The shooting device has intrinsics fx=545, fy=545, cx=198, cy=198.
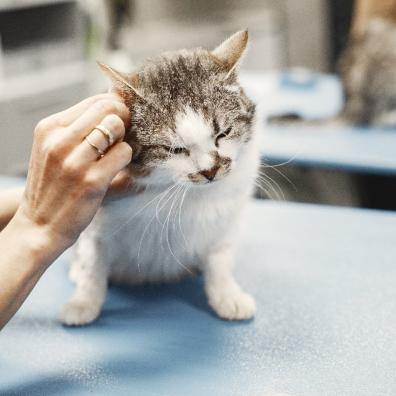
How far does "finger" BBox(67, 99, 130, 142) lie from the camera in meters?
0.72

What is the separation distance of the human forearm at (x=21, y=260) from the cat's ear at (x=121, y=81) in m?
0.26

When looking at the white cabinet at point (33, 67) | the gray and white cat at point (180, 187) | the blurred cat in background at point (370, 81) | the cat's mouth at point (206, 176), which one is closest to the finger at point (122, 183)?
the gray and white cat at point (180, 187)

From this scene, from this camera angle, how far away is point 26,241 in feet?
2.45

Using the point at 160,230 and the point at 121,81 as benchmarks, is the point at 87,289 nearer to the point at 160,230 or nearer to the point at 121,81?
the point at 160,230

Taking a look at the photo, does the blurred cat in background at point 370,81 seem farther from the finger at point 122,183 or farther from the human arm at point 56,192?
the human arm at point 56,192

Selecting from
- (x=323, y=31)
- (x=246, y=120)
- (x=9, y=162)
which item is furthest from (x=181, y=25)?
(x=246, y=120)

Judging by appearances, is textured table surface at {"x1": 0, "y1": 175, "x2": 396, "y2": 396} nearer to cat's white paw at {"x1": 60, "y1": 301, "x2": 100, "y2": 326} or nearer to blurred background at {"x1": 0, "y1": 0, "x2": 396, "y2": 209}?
cat's white paw at {"x1": 60, "y1": 301, "x2": 100, "y2": 326}

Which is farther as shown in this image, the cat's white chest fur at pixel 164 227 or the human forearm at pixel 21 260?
the cat's white chest fur at pixel 164 227

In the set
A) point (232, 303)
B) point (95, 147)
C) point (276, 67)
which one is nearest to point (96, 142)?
point (95, 147)

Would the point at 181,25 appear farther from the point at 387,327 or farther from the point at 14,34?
the point at 387,327

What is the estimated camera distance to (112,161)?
74cm

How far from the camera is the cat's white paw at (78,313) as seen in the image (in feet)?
2.97

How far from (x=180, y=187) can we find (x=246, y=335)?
26cm

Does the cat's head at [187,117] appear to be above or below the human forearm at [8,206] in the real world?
above
